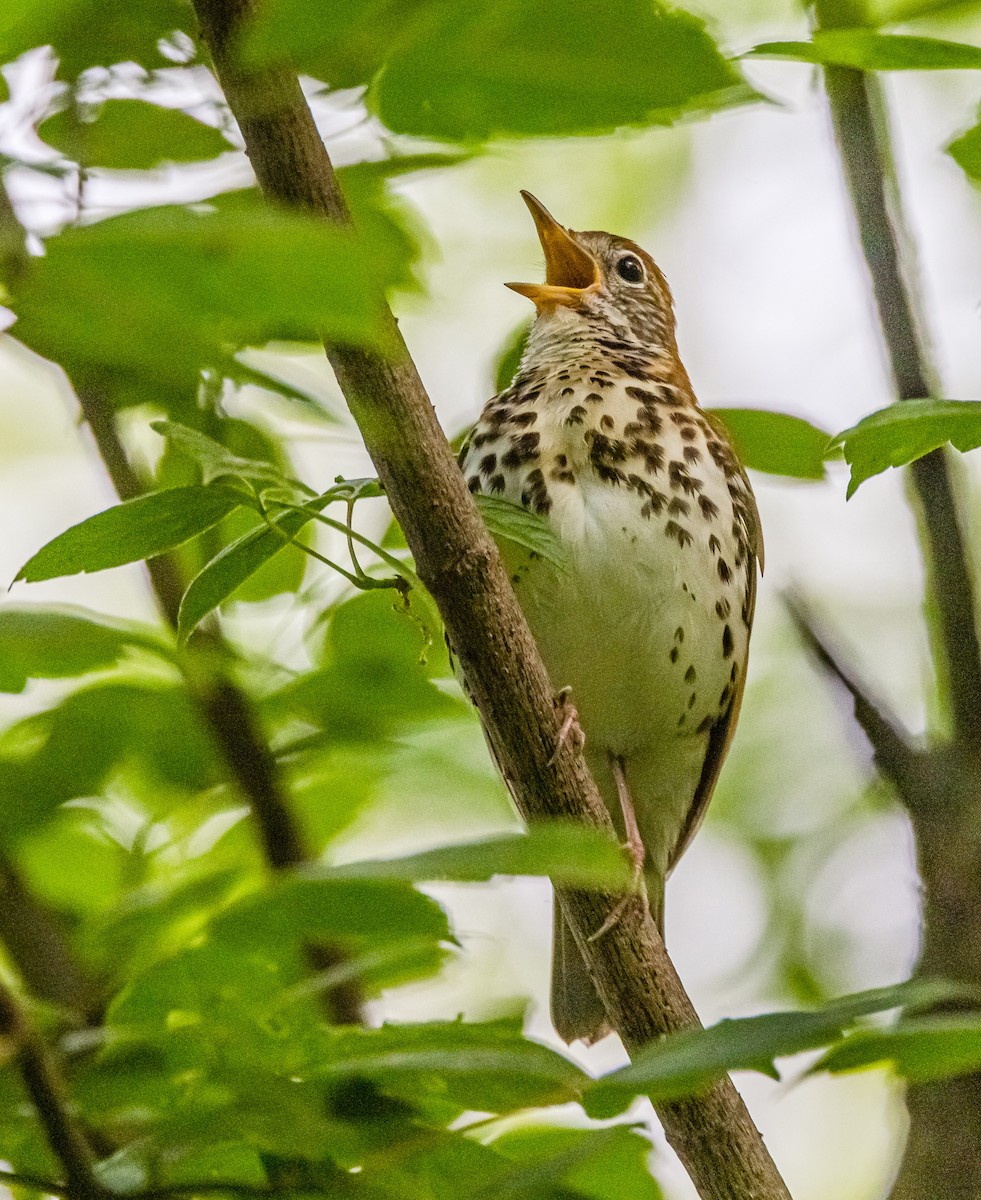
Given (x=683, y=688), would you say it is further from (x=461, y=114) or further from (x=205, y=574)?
(x=461, y=114)

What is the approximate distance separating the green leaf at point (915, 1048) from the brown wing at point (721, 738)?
3.25 m

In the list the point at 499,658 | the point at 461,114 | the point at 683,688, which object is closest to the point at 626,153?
the point at 683,688

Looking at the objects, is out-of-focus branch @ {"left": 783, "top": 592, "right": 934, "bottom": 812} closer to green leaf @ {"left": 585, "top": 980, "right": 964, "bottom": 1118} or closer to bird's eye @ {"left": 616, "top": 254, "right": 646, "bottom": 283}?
green leaf @ {"left": 585, "top": 980, "right": 964, "bottom": 1118}

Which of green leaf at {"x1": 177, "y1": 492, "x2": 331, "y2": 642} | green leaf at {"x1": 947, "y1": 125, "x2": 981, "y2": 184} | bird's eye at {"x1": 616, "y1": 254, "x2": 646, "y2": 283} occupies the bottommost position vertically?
green leaf at {"x1": 177, "y1": 492, "x2": 331, "y2": 642}

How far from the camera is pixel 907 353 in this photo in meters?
2.20

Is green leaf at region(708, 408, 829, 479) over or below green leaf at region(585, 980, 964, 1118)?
over

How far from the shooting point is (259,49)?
1250mm

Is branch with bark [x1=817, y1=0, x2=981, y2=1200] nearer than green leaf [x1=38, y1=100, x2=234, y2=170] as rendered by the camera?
Yes

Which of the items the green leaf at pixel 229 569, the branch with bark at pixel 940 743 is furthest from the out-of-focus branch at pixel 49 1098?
the branch with bark at pixel 940 743

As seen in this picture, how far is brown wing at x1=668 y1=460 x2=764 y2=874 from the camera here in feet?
15.3

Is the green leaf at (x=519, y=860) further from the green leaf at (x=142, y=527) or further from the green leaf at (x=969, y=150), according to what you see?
the green leaf at (x=969, y=150)

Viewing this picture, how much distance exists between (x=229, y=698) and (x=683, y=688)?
1907 mm

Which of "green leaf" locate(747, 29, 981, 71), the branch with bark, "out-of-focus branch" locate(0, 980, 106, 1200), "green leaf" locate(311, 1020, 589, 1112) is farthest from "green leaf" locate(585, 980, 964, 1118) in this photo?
"green leaf" locate(747, 29, 981, 71)

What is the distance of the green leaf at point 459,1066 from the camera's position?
150 centimetres
